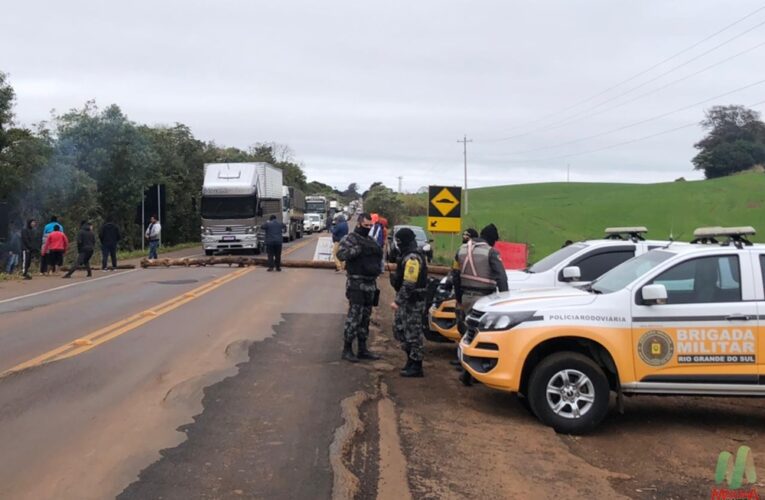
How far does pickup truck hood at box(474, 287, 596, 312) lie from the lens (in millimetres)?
7305

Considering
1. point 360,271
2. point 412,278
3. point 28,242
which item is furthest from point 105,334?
point 28,242

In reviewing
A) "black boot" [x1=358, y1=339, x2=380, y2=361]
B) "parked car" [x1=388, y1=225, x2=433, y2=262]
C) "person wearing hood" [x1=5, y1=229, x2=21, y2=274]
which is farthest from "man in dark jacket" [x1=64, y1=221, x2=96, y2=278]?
"black boot" [x1=358, y1=339, x2=380, y2=361]

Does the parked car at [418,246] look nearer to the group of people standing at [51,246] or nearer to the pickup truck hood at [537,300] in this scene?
the pickup truck hood at [537,300]

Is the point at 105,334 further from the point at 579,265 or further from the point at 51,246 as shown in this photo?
the point at 51,246

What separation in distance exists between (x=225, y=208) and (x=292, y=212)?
18.5 m

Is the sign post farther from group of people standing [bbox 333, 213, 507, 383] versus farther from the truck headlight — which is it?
the truck headlight

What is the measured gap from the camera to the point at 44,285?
20.2m

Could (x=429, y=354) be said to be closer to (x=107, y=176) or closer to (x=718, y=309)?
(x=718, y=309)

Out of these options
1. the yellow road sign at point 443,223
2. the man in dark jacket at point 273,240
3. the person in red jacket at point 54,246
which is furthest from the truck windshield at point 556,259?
the person in red jacket at point 54,246

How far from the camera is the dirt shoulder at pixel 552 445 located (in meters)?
5.62

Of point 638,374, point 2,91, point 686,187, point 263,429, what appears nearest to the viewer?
point 263,429

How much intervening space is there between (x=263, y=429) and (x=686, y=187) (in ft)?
239

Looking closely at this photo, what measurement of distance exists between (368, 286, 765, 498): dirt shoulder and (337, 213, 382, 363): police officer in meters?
0.94

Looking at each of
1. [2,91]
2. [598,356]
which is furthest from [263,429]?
[2,91]
